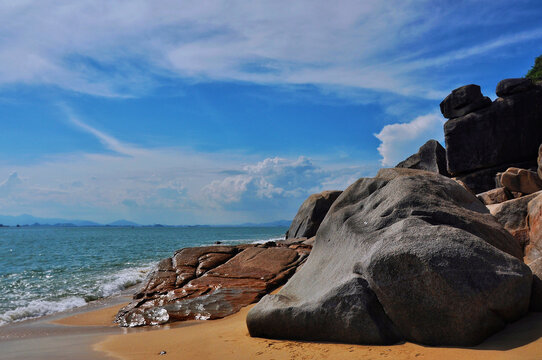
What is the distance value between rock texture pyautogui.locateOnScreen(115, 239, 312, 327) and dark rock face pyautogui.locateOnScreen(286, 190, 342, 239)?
32.6 ft

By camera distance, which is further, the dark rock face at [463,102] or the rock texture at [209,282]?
the dark rock face at [463,102]

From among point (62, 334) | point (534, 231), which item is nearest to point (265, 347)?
point (62, 334)

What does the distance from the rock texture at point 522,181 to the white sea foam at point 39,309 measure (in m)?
14.1

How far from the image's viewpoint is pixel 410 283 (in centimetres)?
510

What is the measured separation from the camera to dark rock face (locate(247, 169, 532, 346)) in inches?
192

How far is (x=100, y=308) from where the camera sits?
11.2m

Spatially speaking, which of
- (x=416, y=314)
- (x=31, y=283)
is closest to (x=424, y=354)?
(x=416, y=314)

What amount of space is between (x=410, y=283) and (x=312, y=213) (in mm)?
19566

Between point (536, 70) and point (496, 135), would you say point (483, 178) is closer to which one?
point (496, 135)

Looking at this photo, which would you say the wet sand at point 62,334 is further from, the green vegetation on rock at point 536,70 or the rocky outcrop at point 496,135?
the green vegetation on rock at point 536,70

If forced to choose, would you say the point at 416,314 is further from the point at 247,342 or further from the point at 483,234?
the point at 247,342

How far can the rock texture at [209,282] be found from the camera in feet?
30.0

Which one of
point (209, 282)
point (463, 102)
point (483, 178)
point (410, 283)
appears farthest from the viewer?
point (463, 102)

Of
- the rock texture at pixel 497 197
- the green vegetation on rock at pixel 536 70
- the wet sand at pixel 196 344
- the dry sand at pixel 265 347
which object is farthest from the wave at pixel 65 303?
the green vegetation on rock at pixel 536 70
